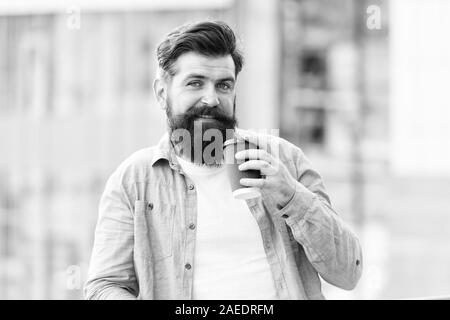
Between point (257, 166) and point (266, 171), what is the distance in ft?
0.06

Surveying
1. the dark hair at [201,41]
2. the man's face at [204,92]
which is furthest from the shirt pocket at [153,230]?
the dark hair at [201,41]

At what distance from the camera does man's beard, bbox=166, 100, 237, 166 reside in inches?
44.9

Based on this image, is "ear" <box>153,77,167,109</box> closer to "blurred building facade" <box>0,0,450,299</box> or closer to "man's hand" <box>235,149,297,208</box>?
"man's hand" <box>235,149,297,208</box>

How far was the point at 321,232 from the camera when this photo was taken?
3.60 feet

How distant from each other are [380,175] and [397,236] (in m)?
0.43

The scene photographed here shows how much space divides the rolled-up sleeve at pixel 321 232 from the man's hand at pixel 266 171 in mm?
33

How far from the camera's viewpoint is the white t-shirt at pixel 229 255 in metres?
1.16

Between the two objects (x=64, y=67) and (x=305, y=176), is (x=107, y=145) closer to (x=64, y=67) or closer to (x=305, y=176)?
(x=64, y=67)

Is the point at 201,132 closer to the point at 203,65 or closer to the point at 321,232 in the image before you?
the point at 203,65

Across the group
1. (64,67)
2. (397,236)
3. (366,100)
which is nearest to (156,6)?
(64,67)

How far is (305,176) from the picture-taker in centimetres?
120

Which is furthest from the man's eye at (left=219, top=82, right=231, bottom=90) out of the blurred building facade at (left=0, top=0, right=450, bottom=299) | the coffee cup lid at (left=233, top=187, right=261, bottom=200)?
the blurred building facade at (left=0, top=0, right=450, bottom=299)
